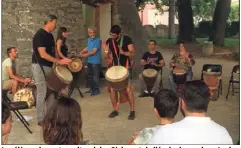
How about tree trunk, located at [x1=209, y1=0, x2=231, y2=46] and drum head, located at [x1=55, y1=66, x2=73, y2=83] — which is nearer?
drum head, located at [x1=55, y1=66, x2=73, y2=83]

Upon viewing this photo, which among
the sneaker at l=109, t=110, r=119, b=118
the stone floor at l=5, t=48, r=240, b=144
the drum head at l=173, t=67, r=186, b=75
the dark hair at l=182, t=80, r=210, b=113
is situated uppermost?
the dark hair at l=182, t=80, r=210, b=113

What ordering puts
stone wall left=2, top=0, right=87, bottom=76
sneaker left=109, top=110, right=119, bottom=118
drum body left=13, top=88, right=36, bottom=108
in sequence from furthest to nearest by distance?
stone wall left=2, top=0, right=87, bottom=76, sneaker left=109, top=110, right=119, bottom=118, drum body left=13, top=88, right=36, bottom=108

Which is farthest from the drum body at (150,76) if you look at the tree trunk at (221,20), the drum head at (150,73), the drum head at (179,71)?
the tree trunk at (221,20)

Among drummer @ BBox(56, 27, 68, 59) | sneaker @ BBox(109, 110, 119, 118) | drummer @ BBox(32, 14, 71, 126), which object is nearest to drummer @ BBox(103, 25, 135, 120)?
sneaker @ BBox(109, 110, 119, 118)

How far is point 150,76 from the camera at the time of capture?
8359 mm

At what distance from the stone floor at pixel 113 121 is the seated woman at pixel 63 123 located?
94.1 inches

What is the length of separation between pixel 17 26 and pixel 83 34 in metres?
1.45

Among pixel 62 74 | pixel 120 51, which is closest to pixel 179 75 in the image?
pixel 120 51

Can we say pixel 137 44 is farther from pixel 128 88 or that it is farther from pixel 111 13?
pixel 128 88

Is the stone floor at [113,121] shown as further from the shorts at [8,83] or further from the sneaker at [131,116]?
the shorts at [8,83]

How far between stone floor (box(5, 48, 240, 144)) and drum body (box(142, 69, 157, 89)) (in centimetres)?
36

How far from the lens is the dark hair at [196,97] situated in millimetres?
2967

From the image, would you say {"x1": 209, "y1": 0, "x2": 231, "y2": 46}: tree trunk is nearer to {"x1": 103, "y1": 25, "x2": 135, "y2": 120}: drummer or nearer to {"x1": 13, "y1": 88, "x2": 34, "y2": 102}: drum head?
{"x1": 103, "y1": 25, "x2": 135, "y2": 120}: drummer

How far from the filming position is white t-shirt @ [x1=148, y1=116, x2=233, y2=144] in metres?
2.82
